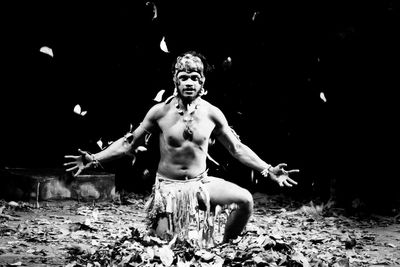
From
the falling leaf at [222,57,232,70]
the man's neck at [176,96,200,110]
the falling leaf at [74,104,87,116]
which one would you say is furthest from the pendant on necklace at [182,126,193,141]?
the falling leaf at [74,104,87,116]

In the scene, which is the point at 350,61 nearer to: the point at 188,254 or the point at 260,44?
the point at 260,44

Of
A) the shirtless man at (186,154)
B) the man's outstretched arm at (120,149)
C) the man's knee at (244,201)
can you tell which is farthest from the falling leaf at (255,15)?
the man's knee at (244,201)

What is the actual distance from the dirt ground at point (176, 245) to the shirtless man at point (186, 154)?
10.0 inches

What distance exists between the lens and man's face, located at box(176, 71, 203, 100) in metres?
4.05

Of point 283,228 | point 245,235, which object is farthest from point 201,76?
point 283,228

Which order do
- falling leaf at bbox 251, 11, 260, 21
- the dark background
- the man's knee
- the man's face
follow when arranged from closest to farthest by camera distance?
1. the man's knee
2. the man's face
3. the dark background
4. falling leaf at bbox 251, 11, 260, 21

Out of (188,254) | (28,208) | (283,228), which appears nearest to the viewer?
(188,254)

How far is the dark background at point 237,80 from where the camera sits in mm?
7031

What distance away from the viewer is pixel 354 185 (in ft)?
23.9

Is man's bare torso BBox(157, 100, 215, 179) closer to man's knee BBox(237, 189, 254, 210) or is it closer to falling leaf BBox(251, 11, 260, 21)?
man's knee BBox(237, 189, 254, 210)

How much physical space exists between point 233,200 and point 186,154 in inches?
18.2

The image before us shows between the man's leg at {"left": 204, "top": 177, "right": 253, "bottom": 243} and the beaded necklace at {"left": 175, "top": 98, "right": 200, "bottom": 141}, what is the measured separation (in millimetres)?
363

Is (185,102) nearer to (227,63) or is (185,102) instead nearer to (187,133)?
(187,133)

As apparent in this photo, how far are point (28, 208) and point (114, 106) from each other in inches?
87.8
